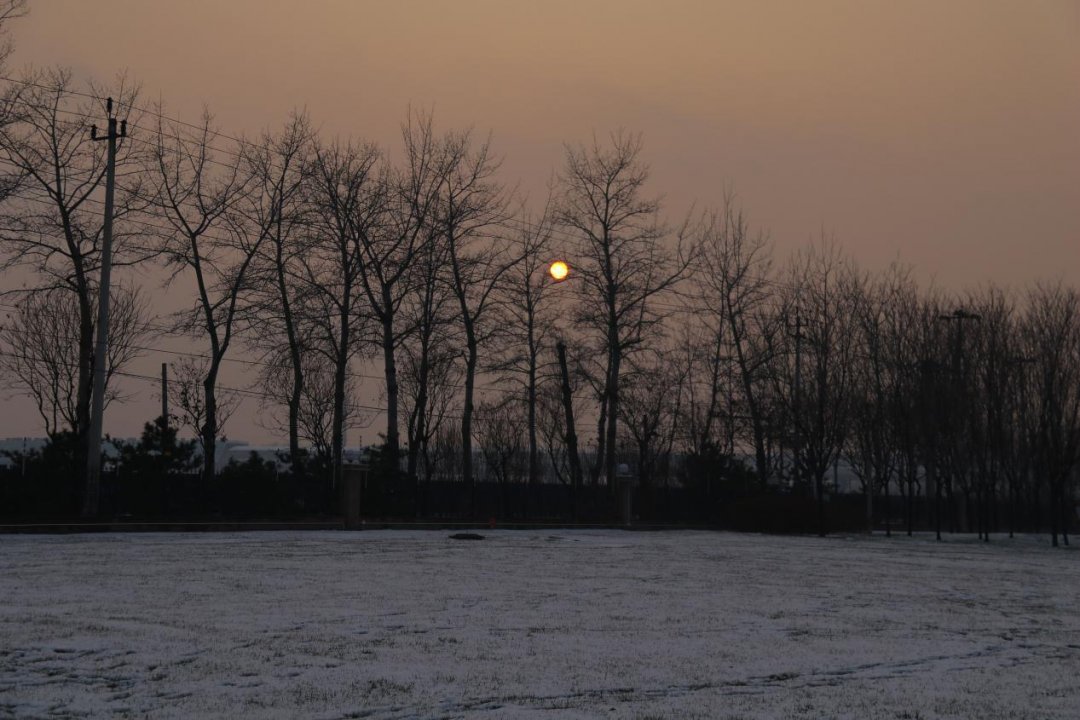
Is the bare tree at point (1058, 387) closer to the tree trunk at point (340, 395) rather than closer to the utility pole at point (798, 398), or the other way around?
the utility pole at point (798, 398)

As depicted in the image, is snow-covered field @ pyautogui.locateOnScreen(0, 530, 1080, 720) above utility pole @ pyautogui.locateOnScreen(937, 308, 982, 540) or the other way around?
the other way around

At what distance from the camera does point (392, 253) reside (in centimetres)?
4525

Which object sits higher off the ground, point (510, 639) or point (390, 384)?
point (390, 384)

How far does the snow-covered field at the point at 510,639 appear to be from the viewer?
8.34 meters

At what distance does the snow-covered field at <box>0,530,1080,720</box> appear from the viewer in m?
8.34

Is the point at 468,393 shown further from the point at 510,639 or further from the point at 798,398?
the point at 510,639

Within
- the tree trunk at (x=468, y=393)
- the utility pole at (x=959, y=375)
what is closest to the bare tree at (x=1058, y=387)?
the utility pole at (x=959, y=375)

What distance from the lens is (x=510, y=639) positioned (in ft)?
36.6

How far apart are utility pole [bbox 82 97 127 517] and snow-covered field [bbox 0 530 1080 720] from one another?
10944 mm

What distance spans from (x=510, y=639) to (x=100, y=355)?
2472cm

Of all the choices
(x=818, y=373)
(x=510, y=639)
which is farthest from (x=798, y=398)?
(x=510, y=639)

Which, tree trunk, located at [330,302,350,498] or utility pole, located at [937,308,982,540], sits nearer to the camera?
tree trunk, located at [330,302,350,498]

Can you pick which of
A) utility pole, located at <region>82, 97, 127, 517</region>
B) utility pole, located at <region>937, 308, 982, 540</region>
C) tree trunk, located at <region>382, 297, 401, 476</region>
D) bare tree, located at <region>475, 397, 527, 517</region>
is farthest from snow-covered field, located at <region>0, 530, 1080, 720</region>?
bare tree, located at <region>475, 397, 527, 517</region>

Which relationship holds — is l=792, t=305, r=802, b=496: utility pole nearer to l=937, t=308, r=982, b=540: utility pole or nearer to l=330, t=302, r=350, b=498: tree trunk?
l=937, t=308, r=982, b=540: utility pole
